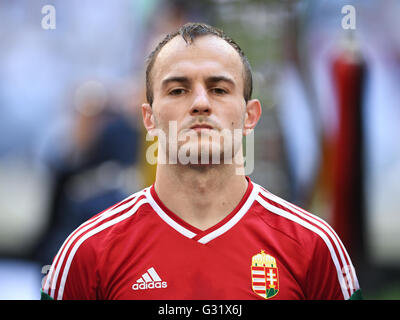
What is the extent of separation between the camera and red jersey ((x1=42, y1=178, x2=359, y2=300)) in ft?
8.11

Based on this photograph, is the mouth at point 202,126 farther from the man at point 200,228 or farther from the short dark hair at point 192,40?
the short dark hair at point 192,40

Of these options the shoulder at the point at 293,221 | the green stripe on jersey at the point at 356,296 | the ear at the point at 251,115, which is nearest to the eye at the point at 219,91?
the ear at the point at 251,115

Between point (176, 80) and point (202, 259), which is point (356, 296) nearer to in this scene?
point (202, 259)

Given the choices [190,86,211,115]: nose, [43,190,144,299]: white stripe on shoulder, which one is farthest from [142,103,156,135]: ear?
[43,190,144,299]: white stripe on shoulder

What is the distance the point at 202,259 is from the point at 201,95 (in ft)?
2.64

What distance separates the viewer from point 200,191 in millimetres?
2668

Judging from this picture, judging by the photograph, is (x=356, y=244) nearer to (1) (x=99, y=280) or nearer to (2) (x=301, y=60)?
(2) (x=301, y=60)

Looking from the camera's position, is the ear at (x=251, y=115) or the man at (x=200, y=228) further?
the ear at (x=251, y=115)

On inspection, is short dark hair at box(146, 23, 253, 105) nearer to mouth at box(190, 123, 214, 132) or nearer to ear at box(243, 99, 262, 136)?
ear at box(243, 99, 262, 136)

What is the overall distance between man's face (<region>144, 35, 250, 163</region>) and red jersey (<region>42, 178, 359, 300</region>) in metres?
0.41

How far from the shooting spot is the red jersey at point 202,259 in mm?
2473
